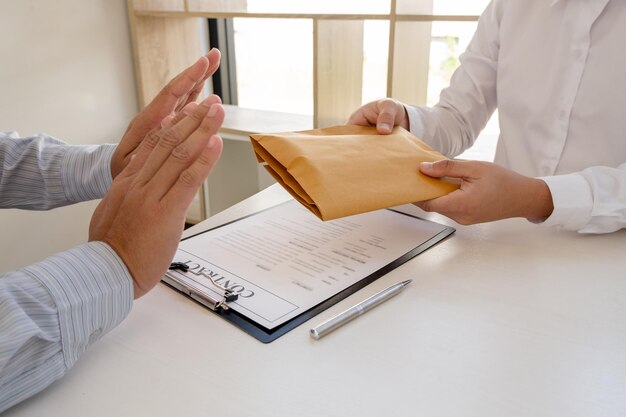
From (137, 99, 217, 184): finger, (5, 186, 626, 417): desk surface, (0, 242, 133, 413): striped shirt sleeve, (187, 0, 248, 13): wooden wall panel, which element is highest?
(187, 0, 248, 13): wooden wall panel

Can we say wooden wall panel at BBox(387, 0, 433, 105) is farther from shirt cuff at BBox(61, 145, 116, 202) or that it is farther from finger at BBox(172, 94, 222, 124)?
finger at BBox(172, 94, 222, 124)

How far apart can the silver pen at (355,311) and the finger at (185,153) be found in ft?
0.77

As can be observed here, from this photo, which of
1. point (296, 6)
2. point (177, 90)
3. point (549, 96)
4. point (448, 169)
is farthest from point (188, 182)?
point (296, 6)

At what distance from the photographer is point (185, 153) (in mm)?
564

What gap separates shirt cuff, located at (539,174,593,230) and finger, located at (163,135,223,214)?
1.76ft

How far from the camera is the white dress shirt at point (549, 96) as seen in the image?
96 centimetres

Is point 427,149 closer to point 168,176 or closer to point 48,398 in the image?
point 168,176

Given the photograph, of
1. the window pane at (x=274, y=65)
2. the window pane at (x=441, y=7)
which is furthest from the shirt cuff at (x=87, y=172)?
the window pane at (x=274, y=65)

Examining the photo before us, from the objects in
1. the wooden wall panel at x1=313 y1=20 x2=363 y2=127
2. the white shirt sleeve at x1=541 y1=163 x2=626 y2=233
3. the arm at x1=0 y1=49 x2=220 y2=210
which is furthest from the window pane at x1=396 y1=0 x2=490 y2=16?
the arm at x1=0 y1=49 x2=220 y2=210

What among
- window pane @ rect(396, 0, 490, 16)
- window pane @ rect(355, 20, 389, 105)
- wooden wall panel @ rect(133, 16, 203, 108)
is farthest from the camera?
wooden wall panel @ rect(133, 16, 203, 108)

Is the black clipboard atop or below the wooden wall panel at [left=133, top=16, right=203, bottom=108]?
below

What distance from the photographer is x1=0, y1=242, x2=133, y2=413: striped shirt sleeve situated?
0.45m

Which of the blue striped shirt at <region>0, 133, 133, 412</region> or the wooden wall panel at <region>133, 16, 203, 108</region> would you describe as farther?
the wooden wall panel at <region>133, 16, 203, 108</region>

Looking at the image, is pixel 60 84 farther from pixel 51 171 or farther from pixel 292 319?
pixel 292 319
